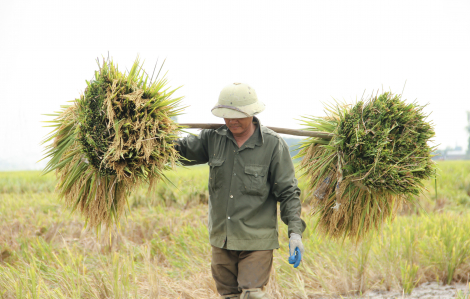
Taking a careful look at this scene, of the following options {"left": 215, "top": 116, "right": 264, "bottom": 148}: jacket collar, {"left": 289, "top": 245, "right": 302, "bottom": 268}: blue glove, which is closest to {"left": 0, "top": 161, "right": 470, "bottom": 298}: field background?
{"left": 215, "top": 116, "right": 264, "bottom": 148}: jacket collar

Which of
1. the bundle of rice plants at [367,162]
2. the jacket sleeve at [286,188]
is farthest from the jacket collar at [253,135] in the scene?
the bundle of rice plants at [367,162]

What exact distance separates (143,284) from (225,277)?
1.34 metres

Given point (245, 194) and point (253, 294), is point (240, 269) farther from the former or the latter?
point (245, 194)

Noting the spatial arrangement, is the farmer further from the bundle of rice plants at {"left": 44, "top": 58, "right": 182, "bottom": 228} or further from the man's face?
the bundle of rice plants at {"left": 44, "top": 58, "right": 182, "bottom": 228}

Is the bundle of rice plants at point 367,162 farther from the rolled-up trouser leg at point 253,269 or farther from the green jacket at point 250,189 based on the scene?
the rolled-up trouser leg at point 253,269

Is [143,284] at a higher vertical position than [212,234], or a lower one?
lower

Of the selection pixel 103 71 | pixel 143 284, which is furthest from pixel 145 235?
pixel 103 71

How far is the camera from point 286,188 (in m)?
2.53

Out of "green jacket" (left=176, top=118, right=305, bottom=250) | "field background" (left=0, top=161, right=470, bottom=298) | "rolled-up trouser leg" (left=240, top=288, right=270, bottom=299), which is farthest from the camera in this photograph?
"field background" (left=0, top=161, right=470, bottom=298)

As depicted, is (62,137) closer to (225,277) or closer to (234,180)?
(234,180)

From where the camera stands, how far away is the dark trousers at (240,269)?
2.38 m

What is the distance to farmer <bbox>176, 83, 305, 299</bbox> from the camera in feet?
7.89

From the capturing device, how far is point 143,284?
3.52 meters

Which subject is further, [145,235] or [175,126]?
[145,235]
